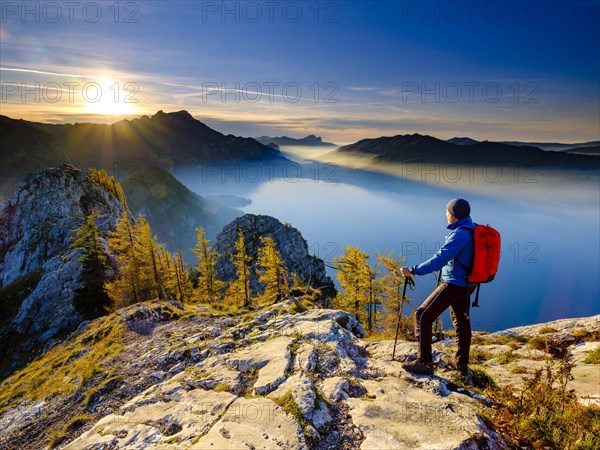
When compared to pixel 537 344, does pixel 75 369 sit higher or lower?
lower

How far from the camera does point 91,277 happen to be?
39.9 m

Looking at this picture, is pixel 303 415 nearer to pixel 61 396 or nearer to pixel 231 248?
pixel 61 396

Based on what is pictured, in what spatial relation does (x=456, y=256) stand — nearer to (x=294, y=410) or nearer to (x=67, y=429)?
(x=294, y=410)

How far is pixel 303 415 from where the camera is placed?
19.6 ft

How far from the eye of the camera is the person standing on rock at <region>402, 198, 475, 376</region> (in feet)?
21.8

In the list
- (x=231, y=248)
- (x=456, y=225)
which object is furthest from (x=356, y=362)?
(x=231, y=248)

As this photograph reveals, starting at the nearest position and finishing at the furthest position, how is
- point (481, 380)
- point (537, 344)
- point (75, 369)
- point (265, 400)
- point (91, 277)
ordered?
point (265, 400), point (481, 380), point (537, 344), point (75, 369), point (91, 277)

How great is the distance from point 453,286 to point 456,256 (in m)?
0.74

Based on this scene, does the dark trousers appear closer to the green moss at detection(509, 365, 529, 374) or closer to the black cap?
the black cap

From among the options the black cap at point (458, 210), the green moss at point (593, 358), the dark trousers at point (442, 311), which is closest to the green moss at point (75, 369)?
the dark trousers at point (442, 311)

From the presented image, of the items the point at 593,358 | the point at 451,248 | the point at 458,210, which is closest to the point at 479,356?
the point at 593,358

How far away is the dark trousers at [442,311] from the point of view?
7.05 metres

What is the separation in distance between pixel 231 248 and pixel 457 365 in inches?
3867

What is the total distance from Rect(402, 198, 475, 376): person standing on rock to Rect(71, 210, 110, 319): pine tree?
41.3m
